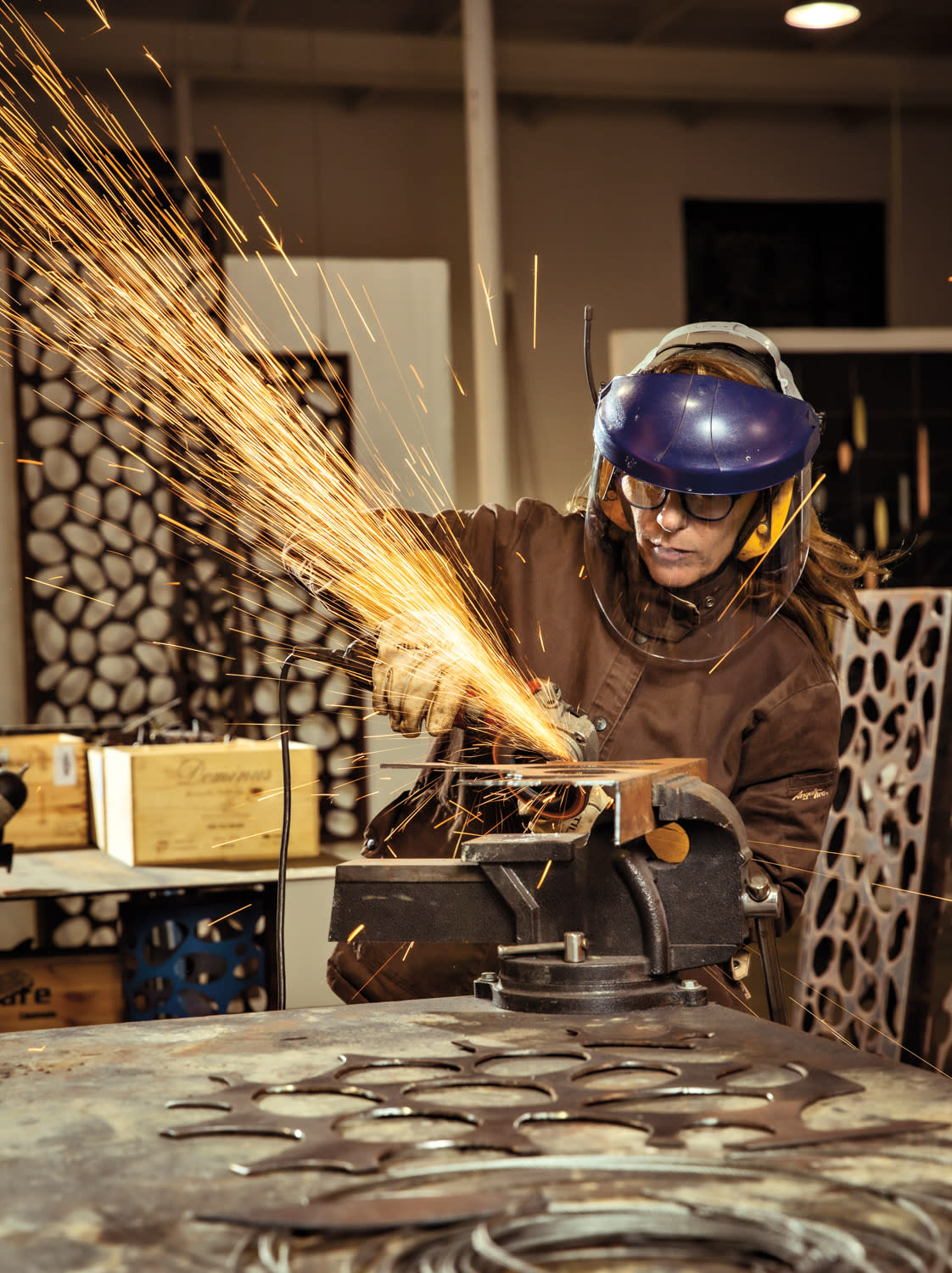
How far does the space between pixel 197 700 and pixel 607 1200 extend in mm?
4042

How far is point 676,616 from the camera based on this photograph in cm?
202

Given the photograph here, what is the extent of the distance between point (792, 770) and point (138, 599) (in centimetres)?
317

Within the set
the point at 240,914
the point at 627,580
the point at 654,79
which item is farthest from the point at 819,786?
the point at 654,79

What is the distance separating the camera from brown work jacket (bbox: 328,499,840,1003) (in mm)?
2020

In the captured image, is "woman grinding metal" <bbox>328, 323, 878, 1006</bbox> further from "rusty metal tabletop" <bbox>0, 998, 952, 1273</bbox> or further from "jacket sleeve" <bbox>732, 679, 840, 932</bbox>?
"rusty metal tabletop" <bbox>0, 998, 952, 1273</bbox>

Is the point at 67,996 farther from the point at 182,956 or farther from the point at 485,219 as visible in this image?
the point at 485,219

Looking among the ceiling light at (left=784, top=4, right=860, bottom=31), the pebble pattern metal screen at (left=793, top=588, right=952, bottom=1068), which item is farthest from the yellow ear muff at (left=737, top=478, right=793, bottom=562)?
the ceiling light at (left=784, top=4, right=860, bottom=31)

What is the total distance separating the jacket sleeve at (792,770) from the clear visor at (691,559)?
0.39 feet

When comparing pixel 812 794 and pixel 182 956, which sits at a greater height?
pixel 812 794

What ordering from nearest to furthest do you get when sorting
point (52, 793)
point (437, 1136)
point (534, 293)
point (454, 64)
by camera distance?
point (437, 1136)
point (52, 793)
point (454, 64)
point (534, 293)

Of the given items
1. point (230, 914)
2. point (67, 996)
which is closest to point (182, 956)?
point (230, 914)

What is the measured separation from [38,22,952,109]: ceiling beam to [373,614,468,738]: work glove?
5.58m

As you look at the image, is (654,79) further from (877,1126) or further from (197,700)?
(877,1126)

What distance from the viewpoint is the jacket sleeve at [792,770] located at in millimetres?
1995
